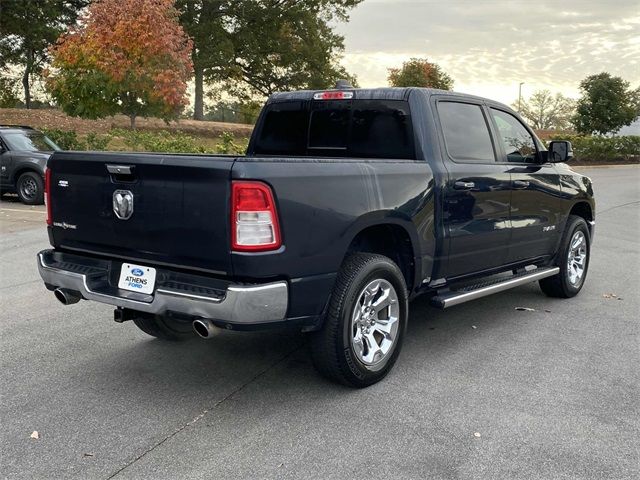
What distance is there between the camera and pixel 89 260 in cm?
411

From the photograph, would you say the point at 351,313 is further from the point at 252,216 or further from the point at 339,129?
the point at 339,129

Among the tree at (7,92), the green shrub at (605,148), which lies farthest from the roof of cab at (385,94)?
the tree at (7,92)

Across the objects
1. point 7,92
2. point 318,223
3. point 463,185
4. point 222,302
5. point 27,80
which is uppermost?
point 27,80

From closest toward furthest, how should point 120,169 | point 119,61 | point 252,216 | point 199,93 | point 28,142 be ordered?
1. point 252,216
2. point 120,169
3. point 28,142
4. point 119,61
5. point 199,93

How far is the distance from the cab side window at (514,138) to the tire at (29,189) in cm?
1132

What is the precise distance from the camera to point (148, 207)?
373 centimetres

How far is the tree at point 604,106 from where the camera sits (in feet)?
140

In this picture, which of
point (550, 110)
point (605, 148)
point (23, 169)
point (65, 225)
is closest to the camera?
point (65, 225)

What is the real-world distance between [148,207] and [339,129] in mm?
1915

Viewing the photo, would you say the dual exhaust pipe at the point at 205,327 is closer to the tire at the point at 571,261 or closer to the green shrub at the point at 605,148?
the tire at the point at 571,261

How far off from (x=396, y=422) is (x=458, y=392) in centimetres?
62

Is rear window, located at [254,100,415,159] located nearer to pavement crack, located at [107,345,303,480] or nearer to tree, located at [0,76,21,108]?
pavement crack, located at [107,345,303,480]

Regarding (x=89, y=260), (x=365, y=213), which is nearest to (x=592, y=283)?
(x=365, y=213)

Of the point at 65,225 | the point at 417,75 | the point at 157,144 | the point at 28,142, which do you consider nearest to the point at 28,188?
the point at 28,142
